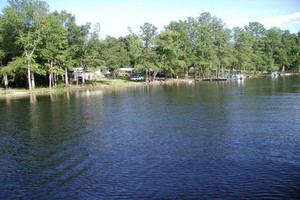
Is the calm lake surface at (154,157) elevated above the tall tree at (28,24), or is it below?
below

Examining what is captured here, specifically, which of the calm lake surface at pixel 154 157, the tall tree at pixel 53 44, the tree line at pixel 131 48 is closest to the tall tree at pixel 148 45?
the tree line at pixel 131 48

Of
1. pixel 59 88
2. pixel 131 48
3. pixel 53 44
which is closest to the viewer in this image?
pixel 53 44

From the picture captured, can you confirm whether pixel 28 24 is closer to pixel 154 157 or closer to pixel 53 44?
pixel 53 44

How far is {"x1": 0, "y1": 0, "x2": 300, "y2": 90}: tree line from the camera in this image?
8081 centimetres

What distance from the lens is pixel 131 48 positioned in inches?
4560

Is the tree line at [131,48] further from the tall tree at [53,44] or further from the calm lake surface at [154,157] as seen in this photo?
the calm lake surface at [154,157]

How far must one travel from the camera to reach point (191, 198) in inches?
611

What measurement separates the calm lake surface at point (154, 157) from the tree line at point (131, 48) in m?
48.9

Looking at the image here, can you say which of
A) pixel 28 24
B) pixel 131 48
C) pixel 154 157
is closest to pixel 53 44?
pixel 28 24

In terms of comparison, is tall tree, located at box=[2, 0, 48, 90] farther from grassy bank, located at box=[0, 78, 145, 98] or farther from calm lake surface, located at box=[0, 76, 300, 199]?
calm lake surface, located at box=[0, 76, 300, 199]

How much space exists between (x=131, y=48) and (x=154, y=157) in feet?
317

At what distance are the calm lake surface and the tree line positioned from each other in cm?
4890

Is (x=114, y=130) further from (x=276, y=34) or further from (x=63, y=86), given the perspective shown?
(x=276, y=34)

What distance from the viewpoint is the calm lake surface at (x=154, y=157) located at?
1667 cm
